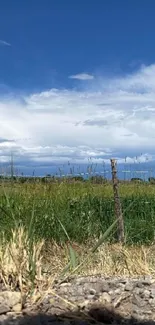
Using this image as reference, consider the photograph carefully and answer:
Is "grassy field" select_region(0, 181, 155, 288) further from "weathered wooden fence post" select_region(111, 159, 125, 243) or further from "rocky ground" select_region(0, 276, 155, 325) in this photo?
"rocky ground" select_region(0, 276, 155, 325)

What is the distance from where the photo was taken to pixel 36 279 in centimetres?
372

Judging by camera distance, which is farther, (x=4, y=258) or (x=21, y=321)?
(x=4, y=258)

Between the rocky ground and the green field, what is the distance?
4.77 meters

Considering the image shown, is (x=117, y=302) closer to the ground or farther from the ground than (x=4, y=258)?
closer to the ground

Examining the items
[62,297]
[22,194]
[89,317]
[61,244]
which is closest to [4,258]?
[62,297]

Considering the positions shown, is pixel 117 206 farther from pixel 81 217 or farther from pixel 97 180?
pixel 97 180

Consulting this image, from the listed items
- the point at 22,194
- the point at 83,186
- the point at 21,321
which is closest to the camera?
the point at 21,321

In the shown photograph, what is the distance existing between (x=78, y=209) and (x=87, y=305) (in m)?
7.37

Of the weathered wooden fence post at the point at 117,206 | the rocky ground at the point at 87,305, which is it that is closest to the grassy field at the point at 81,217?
the weathered wooden fence post at the point at 117,206

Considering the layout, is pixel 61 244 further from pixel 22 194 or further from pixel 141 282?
pixel 141 282

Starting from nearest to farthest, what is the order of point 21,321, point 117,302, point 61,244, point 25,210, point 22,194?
point 21,321 < point 117,302 < point 61,244 < point 25,210 < point 22,194

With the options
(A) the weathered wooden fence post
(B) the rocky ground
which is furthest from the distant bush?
(B) the rocky ground

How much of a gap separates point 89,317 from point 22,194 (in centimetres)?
817

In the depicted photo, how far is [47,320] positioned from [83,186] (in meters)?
9.43
